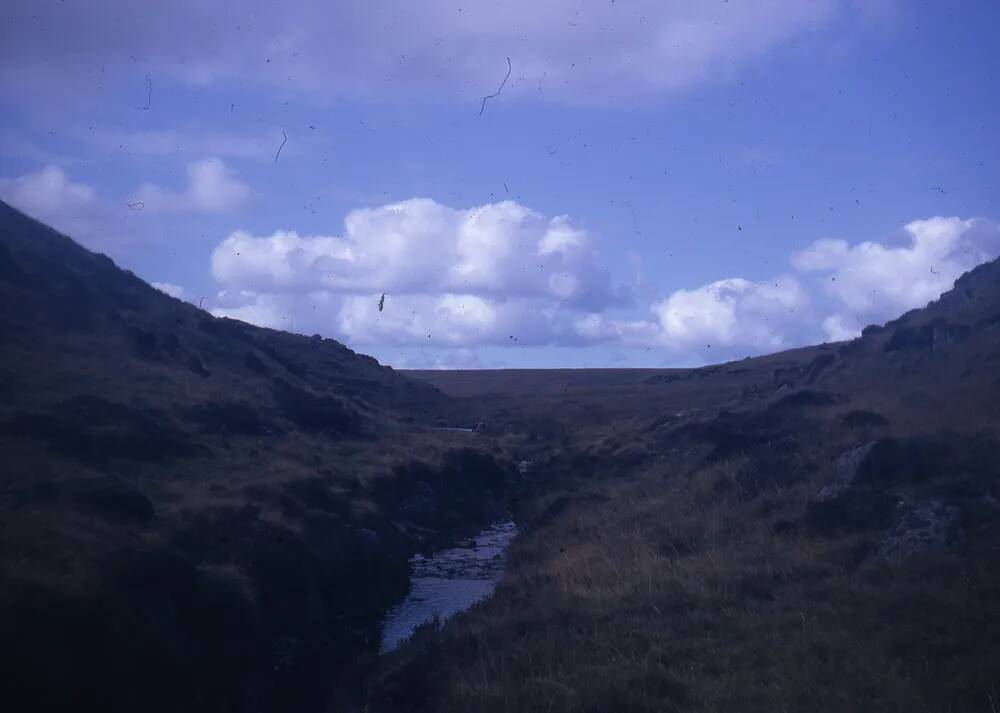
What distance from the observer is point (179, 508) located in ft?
80.7

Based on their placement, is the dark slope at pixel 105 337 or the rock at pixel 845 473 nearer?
the rock at pixel 845 473

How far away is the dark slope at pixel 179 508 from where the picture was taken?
1569 centimetres

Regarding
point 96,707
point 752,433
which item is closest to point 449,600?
point 96,707

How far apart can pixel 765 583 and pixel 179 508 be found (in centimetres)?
1547

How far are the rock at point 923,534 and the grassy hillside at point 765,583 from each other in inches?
1.9

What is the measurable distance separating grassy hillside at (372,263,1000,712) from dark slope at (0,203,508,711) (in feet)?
13.4

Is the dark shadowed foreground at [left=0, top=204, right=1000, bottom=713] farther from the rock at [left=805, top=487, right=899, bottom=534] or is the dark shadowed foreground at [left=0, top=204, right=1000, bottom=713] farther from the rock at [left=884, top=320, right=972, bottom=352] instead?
the rock at [left=884, top=320, right=972, bottom=352]

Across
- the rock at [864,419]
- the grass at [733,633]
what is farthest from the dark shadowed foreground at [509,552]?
the rock at [864,419]

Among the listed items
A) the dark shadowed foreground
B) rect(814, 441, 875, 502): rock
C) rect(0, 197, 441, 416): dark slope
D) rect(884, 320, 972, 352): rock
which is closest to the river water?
the dark shadowed foreground

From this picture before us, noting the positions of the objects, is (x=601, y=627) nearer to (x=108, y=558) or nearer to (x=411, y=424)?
(x=108, y=558)

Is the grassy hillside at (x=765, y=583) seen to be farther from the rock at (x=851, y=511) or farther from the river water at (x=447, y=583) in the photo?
the river water at (x=447, y=583)

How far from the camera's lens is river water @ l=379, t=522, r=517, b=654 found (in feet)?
72.8

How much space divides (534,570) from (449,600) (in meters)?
3.36

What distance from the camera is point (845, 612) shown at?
1355 cm
